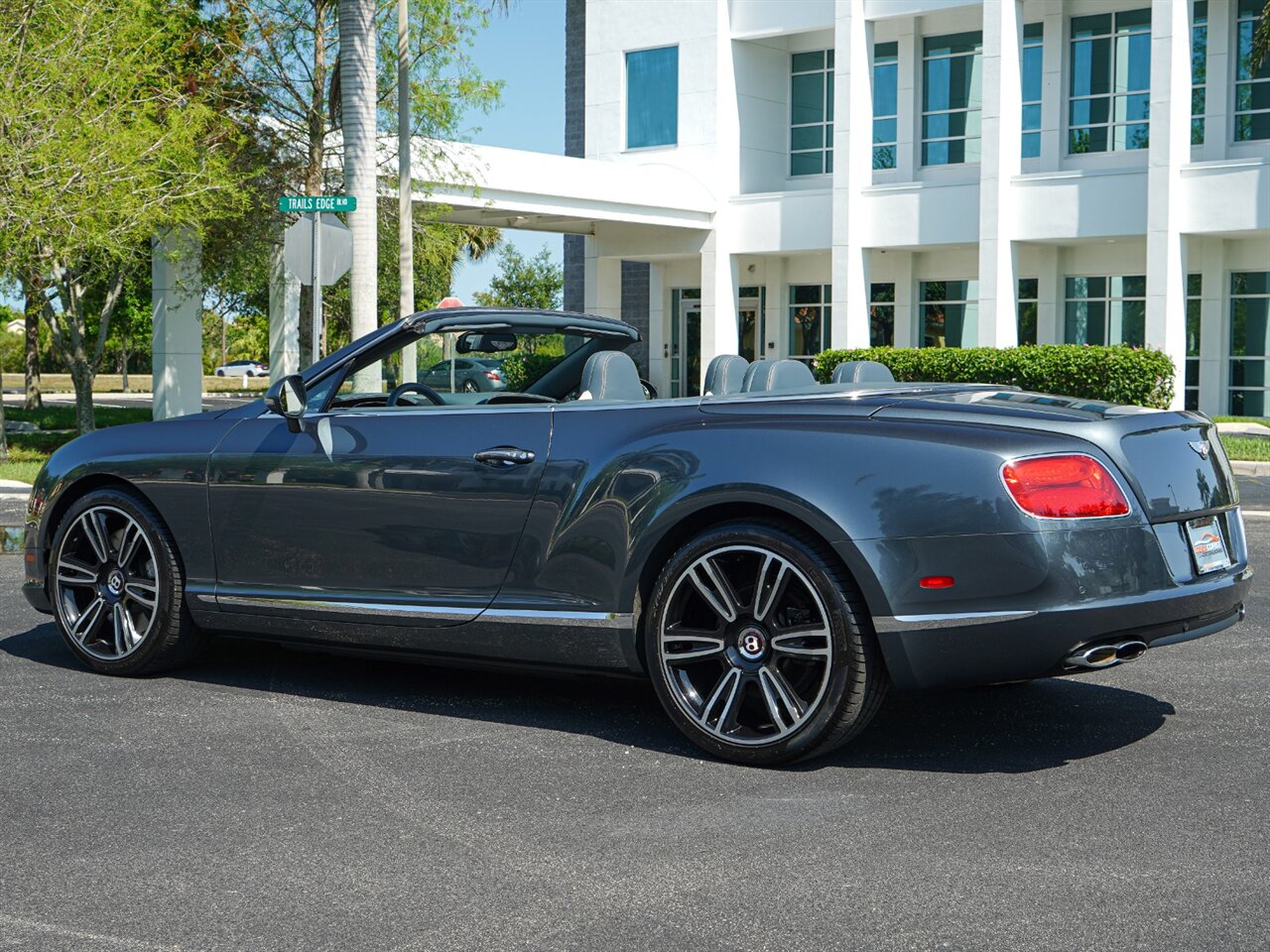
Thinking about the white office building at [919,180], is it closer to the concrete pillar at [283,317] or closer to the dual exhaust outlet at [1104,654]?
the concrete pillar at [283,317]

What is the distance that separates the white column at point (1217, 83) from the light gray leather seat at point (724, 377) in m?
27.2

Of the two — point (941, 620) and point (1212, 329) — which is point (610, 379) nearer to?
point (941, 620)

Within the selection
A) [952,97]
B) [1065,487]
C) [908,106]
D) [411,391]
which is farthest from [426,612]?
[908,106]

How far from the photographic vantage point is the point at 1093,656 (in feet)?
16.2

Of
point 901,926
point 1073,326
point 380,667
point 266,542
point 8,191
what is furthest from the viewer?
point 1073,326

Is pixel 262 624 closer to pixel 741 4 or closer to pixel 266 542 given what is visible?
pixel 266 542

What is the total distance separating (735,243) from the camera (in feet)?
118

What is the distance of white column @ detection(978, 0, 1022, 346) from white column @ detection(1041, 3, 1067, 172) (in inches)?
67.5

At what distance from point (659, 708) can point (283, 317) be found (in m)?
21.9

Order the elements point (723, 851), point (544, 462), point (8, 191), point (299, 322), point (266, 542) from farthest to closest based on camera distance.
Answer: point (299, 322) → point (8, 191) → point (266, 542) → point (544, 462) → point (723, 851)

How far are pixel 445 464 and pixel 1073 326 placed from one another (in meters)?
29.9

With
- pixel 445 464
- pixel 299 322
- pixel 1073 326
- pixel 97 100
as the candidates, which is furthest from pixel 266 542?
pixel 1073 326

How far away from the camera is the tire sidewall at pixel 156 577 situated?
659 centimetres

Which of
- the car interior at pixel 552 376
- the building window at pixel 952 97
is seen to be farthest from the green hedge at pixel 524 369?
the building window at pixel 952 97
